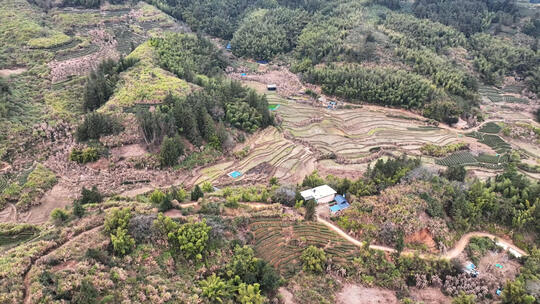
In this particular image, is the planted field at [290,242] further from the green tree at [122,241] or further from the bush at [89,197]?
the bush at [89,197]

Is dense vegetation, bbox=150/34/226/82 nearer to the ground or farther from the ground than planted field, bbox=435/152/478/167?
farther from the ground

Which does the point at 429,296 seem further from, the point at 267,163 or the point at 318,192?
the point at 267,163

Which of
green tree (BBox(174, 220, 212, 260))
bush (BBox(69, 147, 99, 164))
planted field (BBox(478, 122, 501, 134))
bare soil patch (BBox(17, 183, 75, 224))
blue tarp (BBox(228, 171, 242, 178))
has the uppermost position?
planted field (BBox(478, 122, 501, 134))

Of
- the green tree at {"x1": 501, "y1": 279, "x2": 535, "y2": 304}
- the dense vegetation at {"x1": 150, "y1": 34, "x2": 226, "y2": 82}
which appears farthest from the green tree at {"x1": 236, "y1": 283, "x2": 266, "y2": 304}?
the dense vegetation at {"x1": 150, "y1": 34, "x2": 226, "y2": 82}

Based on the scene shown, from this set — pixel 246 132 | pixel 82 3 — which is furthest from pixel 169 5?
pixel 246 132

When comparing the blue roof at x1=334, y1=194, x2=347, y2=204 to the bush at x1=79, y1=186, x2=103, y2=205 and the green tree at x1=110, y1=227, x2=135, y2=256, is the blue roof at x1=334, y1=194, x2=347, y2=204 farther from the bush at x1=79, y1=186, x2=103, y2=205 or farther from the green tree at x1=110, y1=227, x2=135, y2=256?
the bush at x1=79, y1=186, x2=103, y2=205

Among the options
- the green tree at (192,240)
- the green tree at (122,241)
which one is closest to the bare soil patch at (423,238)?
the green tree at (192,240)

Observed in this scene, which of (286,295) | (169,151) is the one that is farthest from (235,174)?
(286,295)

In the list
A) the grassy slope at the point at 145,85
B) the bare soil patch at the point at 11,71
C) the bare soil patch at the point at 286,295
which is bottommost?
the bare soil patch at the point at 286,295
